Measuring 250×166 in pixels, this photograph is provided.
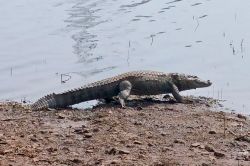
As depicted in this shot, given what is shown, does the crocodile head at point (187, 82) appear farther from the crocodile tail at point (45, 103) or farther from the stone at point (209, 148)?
the stone at point (209, 148)

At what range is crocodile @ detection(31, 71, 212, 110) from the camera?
34.6 ft

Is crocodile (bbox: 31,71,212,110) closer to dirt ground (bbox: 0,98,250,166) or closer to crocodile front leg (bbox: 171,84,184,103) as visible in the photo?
crocodile front leg (bbox: 171,84,184,103)

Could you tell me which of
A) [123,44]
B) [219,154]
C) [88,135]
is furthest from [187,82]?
[123,44]

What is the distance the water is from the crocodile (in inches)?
40.1

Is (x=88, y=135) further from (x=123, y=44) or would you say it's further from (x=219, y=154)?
(x=123, y=44)

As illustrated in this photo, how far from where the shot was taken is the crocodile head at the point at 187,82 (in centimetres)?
1165

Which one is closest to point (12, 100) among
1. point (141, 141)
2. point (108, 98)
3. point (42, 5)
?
point (108, 98)

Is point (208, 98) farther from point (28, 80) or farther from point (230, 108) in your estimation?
point (28, 80)

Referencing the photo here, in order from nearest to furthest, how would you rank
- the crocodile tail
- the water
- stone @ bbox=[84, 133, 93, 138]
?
1. stone @ bbox=[84, 133, 93, 138]
2. the crocodile tail
3. the water

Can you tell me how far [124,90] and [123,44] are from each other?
220 inches

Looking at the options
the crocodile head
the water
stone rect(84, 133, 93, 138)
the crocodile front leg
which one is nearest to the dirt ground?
stone rect(84, 133, 93, 138)

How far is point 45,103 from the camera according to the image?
10.4 metres

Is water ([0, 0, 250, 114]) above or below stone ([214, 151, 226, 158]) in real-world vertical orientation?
above

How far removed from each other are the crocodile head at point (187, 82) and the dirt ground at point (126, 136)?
0.89 metres
